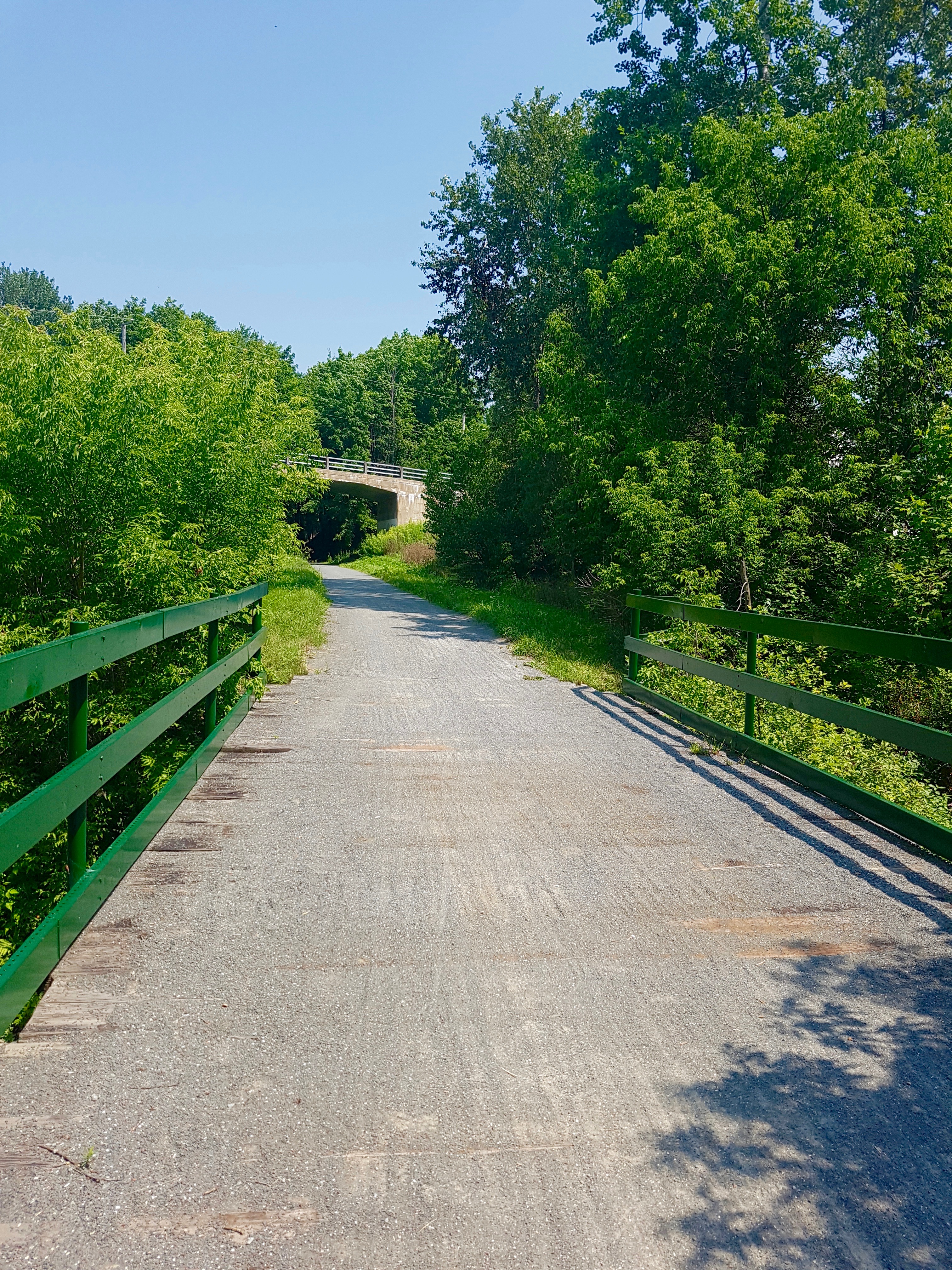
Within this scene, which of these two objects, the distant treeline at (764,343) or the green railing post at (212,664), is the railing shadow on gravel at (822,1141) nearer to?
the green railing post at (212,664)

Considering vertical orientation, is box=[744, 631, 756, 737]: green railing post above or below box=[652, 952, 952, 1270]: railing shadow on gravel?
above

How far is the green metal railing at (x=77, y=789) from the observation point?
3098 millimetres

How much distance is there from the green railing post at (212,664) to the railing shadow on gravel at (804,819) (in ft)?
11.6

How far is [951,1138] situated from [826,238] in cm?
1654

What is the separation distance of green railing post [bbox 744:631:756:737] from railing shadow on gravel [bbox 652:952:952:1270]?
412 cm

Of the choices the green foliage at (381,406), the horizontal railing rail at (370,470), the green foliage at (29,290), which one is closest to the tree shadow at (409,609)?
the horizontal railing rail at (370,470)

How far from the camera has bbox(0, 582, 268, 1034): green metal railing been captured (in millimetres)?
3098

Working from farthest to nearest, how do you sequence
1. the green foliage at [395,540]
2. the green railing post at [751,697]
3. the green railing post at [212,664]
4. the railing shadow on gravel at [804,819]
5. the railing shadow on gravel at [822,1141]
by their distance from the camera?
1. the green foliage at [395,540]
2. the green railing post at [751,697]
3. the green railing post at [212,664]
4. the railing shadow on gravel at [804,819]
5. the railing shadow on gravel at [822,1141]

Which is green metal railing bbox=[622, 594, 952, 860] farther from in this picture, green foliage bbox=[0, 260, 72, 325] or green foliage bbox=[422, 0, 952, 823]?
green foliage bbox=[0, 260, 72, 325]

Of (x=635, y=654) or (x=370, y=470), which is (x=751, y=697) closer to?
(x=635, y=654)

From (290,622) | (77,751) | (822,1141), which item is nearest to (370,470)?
(290,622)

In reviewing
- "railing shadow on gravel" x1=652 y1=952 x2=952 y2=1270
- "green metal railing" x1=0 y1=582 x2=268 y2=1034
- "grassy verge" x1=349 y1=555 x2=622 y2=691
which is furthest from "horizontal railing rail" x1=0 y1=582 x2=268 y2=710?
"grassy verge" x1=349 y1=555 x2=622 y2=691

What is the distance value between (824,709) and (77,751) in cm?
446

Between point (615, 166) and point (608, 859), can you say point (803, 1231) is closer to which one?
point (608, 859)
